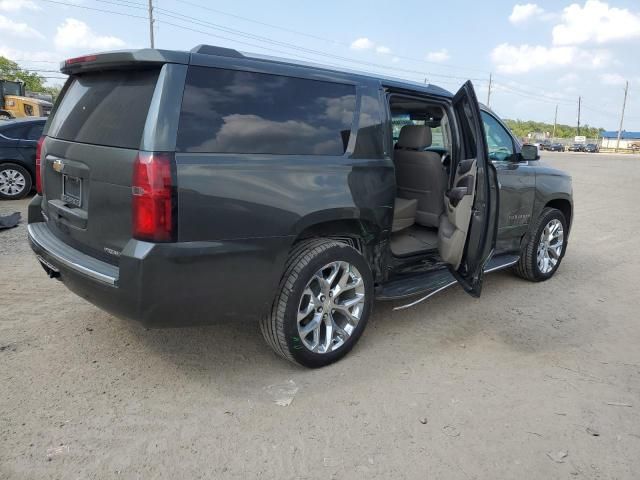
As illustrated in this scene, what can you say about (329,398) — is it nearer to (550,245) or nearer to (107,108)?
(107,108)

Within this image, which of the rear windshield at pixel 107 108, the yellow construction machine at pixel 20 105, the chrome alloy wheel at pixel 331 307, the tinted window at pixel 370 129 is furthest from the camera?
the yellow construction machine at pixel 20 105

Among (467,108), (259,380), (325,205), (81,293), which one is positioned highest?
(467,108)

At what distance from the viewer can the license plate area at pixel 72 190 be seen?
3031 millimetres

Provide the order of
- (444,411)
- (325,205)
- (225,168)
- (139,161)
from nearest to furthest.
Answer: (139,161) → (225,168) → (444,411) → (325,205)

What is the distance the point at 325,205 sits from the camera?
3193 mm

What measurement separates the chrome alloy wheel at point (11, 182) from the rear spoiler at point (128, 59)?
7.07 m

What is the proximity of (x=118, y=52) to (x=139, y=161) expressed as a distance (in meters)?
0.73

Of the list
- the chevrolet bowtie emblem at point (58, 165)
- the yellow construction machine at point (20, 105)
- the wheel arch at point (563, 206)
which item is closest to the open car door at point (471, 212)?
the wheel arch at point (563, 206)

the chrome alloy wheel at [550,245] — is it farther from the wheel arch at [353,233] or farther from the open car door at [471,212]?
the wheel arch at [353,233]

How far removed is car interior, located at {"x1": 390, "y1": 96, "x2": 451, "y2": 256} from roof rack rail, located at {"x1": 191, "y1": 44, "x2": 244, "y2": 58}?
1819 mm

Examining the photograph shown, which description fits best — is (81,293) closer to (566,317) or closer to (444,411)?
(444,411)

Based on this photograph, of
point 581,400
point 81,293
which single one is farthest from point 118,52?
point 581,400

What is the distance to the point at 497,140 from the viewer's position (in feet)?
16.4

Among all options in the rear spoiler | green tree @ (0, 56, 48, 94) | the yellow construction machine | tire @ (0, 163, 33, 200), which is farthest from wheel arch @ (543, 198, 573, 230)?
green tree @ (0, 56, 48, 94)
